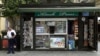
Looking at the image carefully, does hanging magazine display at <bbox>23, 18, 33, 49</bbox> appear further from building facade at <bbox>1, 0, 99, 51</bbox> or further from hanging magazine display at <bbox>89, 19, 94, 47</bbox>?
hanging magazine display at <bbox>89, 19, 94, 47</bbox>

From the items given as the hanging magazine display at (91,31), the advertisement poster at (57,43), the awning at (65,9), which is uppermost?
the awning at (65,9)

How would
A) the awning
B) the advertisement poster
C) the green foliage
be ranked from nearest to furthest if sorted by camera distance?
the awning
the advertisement poster
the green foliage

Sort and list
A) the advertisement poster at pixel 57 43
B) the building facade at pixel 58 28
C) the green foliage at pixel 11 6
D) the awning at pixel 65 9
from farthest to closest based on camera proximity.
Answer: the green foliage at pixel 11 6, the advertisement poster at pixel 57 43, the building facade at pixel 58 28, the awning at pixel 65 9

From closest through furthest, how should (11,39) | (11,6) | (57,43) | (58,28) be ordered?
(11,39)
(57,43)
(58,28)
(11,6)

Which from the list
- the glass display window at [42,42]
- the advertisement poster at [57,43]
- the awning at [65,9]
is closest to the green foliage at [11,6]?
the awning at [65,9]

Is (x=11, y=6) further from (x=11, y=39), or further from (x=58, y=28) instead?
(x=58, y=28)

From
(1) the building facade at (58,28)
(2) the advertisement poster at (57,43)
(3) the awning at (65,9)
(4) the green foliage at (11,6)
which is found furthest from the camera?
(4) the green foliage at (11,6)

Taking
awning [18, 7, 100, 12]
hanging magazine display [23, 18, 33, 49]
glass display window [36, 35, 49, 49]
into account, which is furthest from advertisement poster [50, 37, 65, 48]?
awning [18, 7, 100, 12]

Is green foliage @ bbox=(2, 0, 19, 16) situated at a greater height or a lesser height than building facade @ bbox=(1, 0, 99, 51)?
greater

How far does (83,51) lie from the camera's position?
19906 millimetres

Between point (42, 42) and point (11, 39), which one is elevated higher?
point (11, 39)

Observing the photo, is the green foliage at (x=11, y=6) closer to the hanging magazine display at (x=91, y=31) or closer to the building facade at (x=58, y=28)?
the building facade at (x=58, y=28)

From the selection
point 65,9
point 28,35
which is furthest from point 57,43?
point 65,9

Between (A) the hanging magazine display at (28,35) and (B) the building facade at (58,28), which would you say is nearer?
(B) the building facade at (58,28)
